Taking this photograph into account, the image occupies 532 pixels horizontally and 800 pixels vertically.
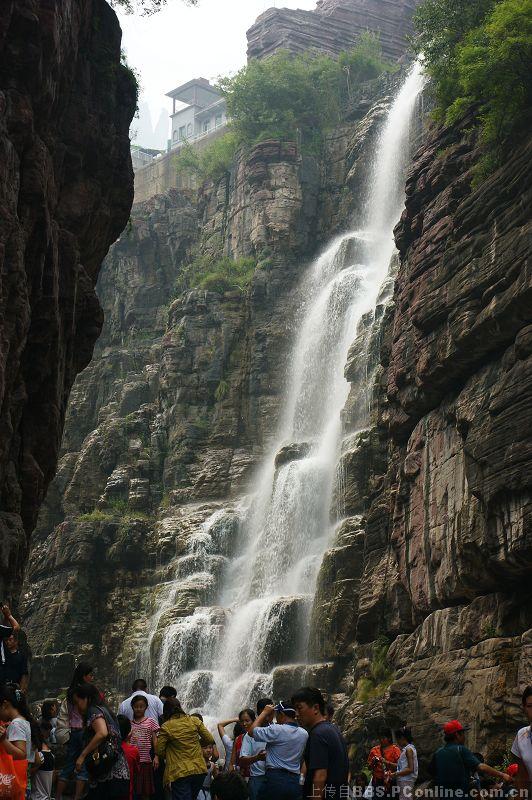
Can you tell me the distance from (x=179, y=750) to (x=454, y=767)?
3.23 metres

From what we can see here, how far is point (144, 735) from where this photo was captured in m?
12.2

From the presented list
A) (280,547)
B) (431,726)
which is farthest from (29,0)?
(280,547)

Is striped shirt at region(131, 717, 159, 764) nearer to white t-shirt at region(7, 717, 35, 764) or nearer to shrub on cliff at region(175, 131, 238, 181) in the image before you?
white t-shirt at region(7, 717, 35, 764)

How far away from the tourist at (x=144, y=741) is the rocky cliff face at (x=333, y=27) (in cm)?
6350

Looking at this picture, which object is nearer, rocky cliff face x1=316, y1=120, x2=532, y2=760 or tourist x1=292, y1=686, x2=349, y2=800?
A: tourist x1=292, y1=686, x2=349, y2=800

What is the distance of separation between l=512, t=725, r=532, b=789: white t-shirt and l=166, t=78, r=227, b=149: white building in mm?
84563

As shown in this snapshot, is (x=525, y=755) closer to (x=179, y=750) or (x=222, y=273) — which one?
(x=179, y=750)

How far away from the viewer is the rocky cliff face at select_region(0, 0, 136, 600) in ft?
55.0

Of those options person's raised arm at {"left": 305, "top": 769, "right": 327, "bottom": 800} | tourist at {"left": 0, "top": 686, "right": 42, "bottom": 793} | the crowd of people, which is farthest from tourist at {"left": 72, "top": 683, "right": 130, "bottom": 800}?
person's raised arm at {"left": 305, "top": 769, "right": 327, "bottom": 800}

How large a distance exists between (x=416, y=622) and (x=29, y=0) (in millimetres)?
17679

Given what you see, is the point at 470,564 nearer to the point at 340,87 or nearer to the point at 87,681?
the point at 87,681

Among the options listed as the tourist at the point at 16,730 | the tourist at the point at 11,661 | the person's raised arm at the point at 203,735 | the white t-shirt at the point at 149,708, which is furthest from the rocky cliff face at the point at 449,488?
the tourist at the point at 16,730

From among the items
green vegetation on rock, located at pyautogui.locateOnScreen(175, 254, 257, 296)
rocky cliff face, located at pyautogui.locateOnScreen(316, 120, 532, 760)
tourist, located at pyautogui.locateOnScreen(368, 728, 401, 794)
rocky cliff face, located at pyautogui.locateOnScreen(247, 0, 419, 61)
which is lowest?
tourist, located at pyautogui.locateOnScreen(368, 728, 401, 794)

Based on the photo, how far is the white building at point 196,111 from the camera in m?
91.4
